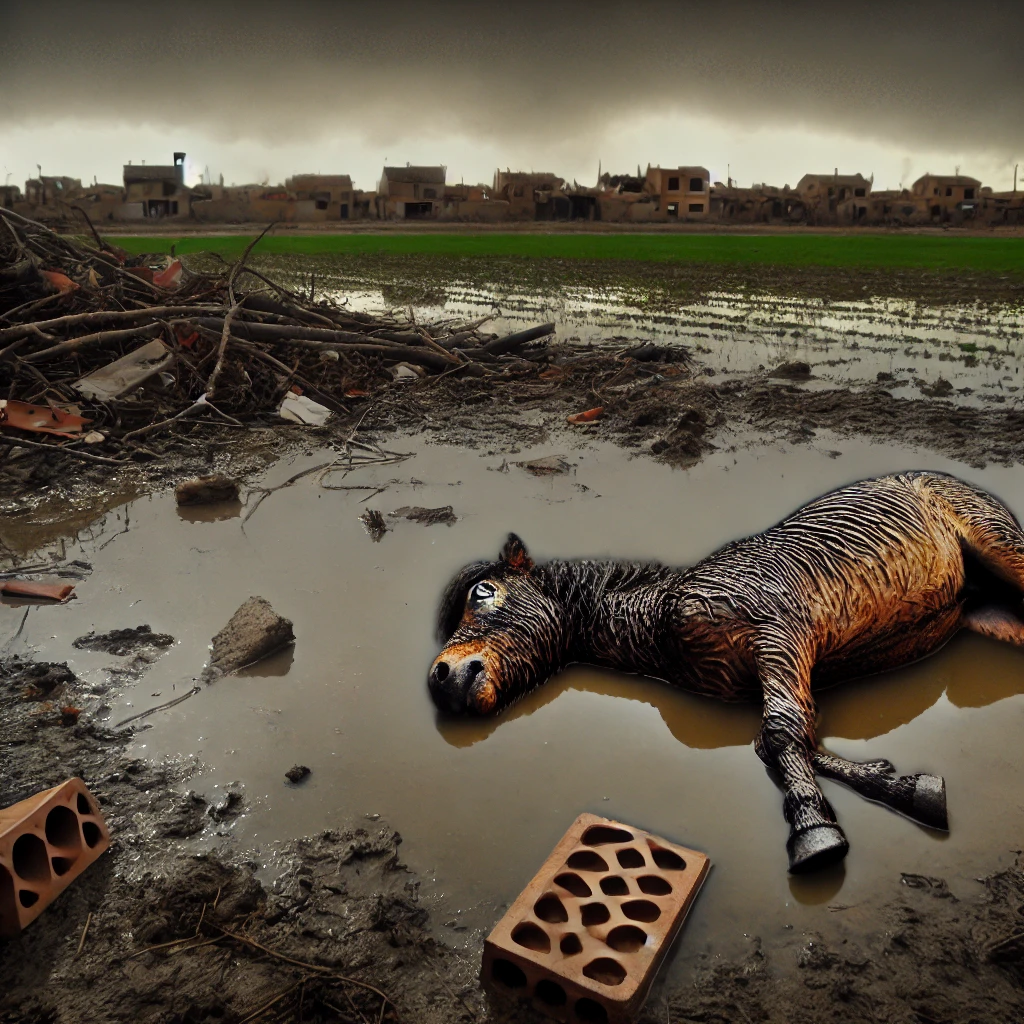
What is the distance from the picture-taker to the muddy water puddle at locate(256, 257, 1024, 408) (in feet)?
33.4

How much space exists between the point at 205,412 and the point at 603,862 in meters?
7.24

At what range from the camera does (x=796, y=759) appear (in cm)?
318

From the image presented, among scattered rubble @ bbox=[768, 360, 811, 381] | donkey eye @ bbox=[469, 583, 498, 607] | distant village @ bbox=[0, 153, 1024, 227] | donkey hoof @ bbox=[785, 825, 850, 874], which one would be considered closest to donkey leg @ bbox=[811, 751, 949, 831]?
donkey hoof @ bbox=[785, 825, 850, 874]

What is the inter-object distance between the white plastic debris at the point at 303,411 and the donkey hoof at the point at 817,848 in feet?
22.2

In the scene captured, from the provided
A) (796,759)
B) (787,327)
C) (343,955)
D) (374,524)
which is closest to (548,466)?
(374,524)

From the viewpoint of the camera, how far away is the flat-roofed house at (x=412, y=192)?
63.8 metres

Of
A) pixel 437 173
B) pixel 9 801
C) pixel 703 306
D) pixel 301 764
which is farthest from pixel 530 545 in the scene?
pixel 437 173

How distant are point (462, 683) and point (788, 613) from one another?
1.54m

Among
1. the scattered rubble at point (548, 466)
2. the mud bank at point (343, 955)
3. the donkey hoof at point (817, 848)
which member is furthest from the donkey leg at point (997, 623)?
the scattered rubble at point (548, 466)

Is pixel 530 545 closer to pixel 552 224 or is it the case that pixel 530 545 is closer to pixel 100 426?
pixel 100 426

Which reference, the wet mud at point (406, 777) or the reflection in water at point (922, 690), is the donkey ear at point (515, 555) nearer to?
the wet mud at point (406, 777)

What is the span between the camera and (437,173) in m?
65.1

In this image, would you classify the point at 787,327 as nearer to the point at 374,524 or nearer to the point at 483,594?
the point at 374,524

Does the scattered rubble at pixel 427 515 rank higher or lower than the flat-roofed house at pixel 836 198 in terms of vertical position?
lower
